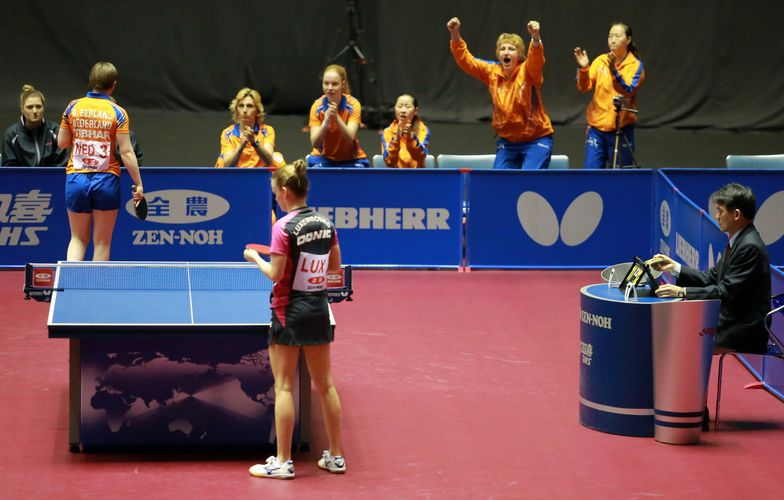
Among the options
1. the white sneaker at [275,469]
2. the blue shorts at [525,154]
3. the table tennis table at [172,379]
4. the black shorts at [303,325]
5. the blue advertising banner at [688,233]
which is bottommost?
the white sneaker at [275,469]

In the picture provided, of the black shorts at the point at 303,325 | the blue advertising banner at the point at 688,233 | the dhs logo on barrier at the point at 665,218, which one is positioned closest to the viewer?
the black shorts at the point at 303,325

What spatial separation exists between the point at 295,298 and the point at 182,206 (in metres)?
5.34

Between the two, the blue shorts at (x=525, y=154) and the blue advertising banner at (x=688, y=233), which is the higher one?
the blue shorts at (x=525, y=154)

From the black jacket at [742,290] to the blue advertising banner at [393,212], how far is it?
171 inches

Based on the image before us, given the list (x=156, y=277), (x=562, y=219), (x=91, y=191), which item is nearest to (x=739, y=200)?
(x=156, y=277)

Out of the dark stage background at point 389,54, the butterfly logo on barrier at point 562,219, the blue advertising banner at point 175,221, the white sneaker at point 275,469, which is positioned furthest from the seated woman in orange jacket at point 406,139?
the dark stage background at point 389,54

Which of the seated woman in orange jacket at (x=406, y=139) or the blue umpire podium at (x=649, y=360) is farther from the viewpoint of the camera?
the seated woman in orange jacket at (x=406, y=139)

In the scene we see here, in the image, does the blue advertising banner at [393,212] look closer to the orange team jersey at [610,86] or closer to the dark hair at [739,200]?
the orange team jersey at [610,86]

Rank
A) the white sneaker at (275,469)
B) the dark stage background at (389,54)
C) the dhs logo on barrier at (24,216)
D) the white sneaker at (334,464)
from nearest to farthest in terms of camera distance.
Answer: the white sneaker at (275,469) → the white sneaker at (334,464) → the dhs logo on barrier at (24,216) → the dark stage background at (389,54)

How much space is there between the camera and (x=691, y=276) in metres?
7.26

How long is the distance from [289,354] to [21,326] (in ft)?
12.6

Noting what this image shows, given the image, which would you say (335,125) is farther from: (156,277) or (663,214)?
(156,277)

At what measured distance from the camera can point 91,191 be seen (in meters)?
8.93

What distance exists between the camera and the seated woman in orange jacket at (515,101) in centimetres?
1183
